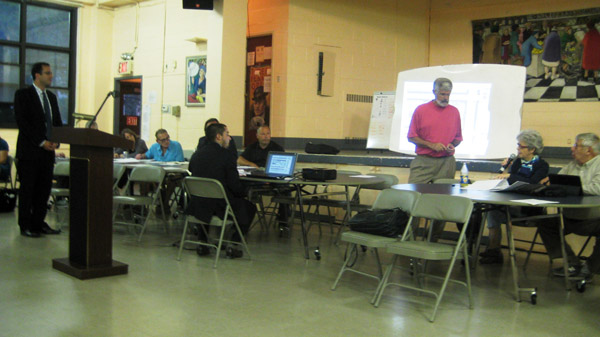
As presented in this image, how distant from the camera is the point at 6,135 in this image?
9719 mm

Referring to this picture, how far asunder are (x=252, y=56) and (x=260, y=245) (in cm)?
417

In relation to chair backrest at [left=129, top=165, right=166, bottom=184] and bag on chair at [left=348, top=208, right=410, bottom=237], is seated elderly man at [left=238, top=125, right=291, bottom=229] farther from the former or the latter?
bag on chair at [left=348, top=208, right=410, bottom=237]

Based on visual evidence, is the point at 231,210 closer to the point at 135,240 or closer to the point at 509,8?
the point at 135,240

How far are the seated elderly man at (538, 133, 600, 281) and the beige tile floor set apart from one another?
20 cm

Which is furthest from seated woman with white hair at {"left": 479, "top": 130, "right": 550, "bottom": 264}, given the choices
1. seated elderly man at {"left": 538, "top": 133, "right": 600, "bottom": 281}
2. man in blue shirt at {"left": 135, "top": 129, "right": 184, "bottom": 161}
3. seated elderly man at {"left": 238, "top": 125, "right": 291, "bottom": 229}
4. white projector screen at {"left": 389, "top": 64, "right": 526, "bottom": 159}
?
man in blue shirt at {"left": 135, "top": 129, "right": 184, "bottom": 161}

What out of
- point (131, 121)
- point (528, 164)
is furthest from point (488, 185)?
point (131, 121)

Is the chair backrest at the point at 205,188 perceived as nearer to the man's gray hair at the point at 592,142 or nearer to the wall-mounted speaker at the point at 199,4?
the man's gray hair at the point at 592,142

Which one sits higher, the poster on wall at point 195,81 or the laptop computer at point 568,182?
the poster on wall at point 195,81

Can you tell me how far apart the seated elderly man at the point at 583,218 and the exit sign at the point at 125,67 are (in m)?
7.67

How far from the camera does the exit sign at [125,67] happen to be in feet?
34.1

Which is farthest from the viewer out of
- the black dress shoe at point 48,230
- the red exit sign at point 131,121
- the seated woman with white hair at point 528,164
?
the red exit sign at point 131,121

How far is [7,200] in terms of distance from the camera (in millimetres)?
7383

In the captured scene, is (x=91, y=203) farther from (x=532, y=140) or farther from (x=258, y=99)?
(x=258, y=99)

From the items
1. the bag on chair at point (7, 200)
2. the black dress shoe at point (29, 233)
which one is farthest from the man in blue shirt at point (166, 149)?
the black dress shoe at point (29, 233)
